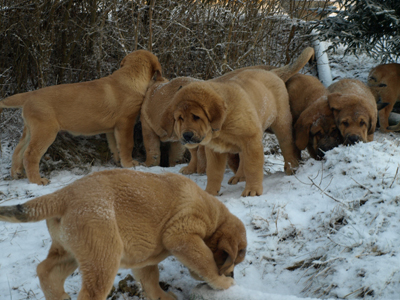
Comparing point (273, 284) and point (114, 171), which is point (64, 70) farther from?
point (273, 284)

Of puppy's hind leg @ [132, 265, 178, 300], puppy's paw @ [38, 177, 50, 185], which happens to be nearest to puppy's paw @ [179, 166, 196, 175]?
puppy's paw @ [38, 177, 50, 185]

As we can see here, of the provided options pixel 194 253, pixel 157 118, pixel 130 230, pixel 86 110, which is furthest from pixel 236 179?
pixel 130 230

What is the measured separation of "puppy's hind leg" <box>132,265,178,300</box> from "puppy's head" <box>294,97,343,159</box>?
3.07 meters

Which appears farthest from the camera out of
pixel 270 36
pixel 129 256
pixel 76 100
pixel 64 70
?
pixel 270 36

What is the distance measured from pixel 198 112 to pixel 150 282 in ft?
6.15

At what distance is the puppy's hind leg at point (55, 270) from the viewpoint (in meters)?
2.98

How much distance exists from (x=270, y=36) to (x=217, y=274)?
6958 millimetres

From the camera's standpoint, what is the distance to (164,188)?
129 inches

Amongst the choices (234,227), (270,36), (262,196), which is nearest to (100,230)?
(234,227)

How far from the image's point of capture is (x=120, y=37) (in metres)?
7.54

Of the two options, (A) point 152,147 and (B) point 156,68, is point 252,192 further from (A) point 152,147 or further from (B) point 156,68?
(B) point 156,68

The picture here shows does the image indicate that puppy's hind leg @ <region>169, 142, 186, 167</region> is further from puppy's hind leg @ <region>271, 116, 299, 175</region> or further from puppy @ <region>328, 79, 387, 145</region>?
puppy @ <region>328, 79, 387, 145</region>

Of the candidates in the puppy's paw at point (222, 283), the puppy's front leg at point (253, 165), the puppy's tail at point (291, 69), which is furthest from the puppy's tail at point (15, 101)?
the puppy's paw at point (222, 283)

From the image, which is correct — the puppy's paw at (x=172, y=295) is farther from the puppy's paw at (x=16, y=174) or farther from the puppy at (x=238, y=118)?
the puppy's paw at (x=16, y=174)
